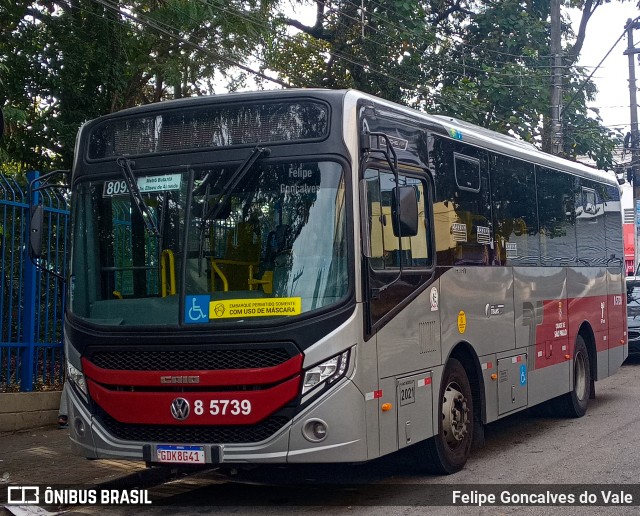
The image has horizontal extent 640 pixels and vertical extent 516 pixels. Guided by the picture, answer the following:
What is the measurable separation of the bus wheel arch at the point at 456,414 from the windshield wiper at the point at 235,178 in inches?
107

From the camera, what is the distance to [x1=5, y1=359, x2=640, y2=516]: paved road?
7.66 m

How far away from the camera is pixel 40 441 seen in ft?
35.2

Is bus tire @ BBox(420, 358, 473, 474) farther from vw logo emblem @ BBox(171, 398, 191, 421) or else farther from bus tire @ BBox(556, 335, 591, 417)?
bus tire @ BBox(556, 335, 591, 417)

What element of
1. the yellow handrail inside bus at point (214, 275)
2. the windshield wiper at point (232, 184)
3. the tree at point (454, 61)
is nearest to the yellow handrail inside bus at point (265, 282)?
the yellow handrail inside bus at point (214, 275)

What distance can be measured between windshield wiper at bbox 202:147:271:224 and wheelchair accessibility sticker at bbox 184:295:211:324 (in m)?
0.62

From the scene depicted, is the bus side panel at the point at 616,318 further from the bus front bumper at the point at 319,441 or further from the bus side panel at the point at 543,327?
the bus front bumper at the point at 319,441

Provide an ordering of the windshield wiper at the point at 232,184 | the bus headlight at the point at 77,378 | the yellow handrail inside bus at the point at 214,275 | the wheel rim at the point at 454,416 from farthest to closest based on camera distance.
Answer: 1. the wheel rim at the point at 454,416
2. the bus headlight at the point at 77,378
3. the windshield wiper at the point at 232,184
4. the yellow handrail inside bus at the point at 214,275

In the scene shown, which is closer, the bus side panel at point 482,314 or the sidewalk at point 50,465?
the sidewalk at point 50,465

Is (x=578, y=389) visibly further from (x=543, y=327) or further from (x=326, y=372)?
(x=326, y=372)

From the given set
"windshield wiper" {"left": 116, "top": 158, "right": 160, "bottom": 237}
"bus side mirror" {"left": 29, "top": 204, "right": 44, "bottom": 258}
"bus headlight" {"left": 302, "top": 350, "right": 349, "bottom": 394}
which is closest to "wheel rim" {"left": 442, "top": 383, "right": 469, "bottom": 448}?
"bus headlight" {"left": 302, "top": 350, "right": 349, "bottom": 394}

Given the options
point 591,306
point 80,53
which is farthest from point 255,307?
point 80,53

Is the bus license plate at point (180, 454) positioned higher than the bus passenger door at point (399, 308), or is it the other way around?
the bus passenger door at point (399, 308)

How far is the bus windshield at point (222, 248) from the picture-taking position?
7.21 m

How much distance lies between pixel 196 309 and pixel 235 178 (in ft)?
3.46
